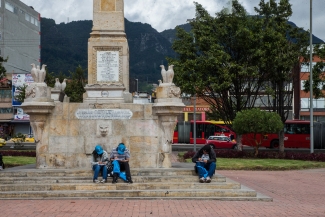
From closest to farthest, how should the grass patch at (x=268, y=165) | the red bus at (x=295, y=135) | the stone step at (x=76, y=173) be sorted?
the stone step at (x=76, y=173)
the grass patch at (x=268, y=165)
the red bus at (x=295, y=135)

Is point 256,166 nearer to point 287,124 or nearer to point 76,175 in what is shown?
point 76,175

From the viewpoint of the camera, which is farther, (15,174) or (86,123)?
(86,123)

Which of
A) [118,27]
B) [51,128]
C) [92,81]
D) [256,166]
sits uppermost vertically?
[118,27]

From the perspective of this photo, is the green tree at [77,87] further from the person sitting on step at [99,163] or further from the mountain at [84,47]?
the mountain at [84,47]

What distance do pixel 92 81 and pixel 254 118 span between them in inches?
543

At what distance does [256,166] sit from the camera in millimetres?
24578

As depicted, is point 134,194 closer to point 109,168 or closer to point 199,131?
point 109,168

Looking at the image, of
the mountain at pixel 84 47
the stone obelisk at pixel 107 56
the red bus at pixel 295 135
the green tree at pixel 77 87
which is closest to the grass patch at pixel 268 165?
the stone obelisk at pixel 107 56

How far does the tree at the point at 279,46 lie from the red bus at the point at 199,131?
41.4ft

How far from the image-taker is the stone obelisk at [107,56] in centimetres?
1684

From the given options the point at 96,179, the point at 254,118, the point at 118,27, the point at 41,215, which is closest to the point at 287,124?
the point at 254,118

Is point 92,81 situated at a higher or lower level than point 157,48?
lower

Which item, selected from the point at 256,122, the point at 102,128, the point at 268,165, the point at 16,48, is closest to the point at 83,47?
the point at 16,48

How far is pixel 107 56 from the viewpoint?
1708 centimetres
